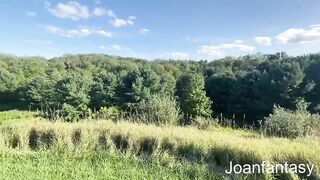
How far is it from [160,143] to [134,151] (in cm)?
56

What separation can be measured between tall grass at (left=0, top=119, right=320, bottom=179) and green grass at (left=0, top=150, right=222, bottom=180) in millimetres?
412

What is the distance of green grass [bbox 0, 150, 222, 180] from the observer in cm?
521

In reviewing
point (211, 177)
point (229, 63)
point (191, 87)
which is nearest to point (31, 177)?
point (211, 177)

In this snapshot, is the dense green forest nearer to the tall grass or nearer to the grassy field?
the tall grass

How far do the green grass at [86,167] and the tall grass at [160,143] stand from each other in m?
0.41

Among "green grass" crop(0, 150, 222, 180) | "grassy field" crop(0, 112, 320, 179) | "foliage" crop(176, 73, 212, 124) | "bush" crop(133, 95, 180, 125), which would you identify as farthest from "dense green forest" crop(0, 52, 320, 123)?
"green grass" crop(0, 150, 222, 180)

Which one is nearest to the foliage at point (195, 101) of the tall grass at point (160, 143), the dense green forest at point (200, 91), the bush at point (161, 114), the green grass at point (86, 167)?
the dense green forest at point (200, 91)

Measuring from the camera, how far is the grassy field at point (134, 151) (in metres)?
5.41

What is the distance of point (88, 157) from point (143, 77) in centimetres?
2764

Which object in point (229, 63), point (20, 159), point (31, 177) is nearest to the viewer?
point (31, 177)

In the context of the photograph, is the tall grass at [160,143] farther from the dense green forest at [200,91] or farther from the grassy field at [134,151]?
the dense green forest at [200,91]

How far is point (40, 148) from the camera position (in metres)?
7.04

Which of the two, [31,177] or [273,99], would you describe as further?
[273,99]

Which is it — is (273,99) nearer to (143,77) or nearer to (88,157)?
(143,77)
